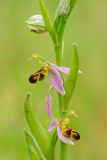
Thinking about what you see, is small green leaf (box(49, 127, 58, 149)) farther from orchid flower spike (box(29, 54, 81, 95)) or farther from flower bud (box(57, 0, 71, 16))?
flower bud (box(57, 0, 71, 16))

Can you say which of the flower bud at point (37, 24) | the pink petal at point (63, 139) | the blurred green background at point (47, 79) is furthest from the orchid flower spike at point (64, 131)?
the blurred green background at point (47, 79)

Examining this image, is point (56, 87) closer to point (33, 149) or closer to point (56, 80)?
point (56, 80)

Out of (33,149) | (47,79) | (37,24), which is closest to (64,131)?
(33,149)

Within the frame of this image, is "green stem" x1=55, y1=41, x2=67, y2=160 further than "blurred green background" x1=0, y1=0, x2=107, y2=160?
No

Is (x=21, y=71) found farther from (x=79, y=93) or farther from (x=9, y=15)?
(x=9, y=15)

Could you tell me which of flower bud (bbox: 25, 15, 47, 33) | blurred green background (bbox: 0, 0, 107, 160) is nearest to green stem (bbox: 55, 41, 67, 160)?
flower bud (bbox: 25, 15, 47, 33)

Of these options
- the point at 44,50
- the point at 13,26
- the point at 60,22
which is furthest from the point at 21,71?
the point at 60,22
